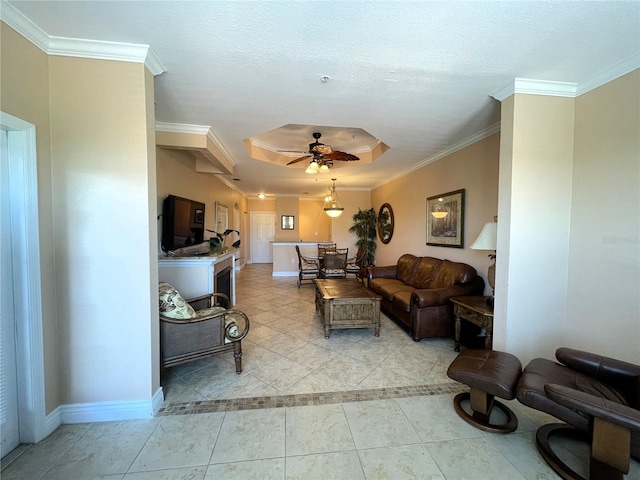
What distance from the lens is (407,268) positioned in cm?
464

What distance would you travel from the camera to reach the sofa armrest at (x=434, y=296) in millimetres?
3146

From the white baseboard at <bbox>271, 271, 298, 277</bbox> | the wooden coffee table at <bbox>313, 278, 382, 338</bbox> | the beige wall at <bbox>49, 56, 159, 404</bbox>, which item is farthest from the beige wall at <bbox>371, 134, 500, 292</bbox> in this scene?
the beige wall at <bbox>49, 56, 159, 404</bbox>

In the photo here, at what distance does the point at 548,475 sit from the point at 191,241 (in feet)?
14.3

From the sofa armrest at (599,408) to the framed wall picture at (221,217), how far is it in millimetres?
5669

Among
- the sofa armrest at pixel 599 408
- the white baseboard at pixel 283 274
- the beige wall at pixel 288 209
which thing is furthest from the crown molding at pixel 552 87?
the beige wall at pixel 288 209

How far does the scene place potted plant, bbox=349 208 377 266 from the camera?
7023mm

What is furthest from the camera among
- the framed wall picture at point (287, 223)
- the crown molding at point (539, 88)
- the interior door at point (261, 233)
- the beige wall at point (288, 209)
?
the interior door at point (261, 233)

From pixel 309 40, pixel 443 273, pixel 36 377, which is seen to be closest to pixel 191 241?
pixel 36 377

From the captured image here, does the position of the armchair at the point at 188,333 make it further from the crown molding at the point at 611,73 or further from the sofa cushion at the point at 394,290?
the crown molding at the point at 611,73

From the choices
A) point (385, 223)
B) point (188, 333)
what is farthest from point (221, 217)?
point (188, 333)

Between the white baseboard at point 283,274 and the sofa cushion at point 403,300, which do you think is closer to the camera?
the sofa cushion at point 403,300

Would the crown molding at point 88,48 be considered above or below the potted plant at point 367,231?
above

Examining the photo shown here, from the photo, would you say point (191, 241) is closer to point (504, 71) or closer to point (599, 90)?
point (504, 71)

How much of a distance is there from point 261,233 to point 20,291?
858 cm
